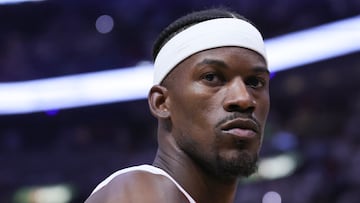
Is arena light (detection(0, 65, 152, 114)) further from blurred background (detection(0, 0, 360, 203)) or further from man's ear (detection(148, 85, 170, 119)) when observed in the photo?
man's ear (detection(148, 85, 170, 119))

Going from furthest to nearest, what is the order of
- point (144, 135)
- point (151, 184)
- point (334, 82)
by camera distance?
point (144, 135)
point (334, 82)
point (151, 184)

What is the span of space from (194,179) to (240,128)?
0.25 m

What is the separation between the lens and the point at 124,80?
13.0m

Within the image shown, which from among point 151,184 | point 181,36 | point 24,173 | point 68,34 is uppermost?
point 181,36

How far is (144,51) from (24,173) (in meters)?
2.89

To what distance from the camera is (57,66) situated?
13.0 m

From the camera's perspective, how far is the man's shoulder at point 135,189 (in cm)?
246

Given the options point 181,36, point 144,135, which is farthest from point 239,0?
Answer: point 181,36

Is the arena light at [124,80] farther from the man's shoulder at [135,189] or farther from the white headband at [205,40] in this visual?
the man's shoulder at [135,189]

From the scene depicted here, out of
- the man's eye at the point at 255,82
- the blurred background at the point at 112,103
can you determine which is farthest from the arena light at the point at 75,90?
the man's eye at the point at 255,82

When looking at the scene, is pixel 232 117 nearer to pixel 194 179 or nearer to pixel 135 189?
pixel 194 179

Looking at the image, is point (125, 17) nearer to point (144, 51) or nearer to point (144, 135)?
point (144, 51)

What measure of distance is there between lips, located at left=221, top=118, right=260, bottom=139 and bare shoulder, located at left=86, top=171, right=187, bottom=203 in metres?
0.30

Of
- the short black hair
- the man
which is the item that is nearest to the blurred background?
the short black hair
